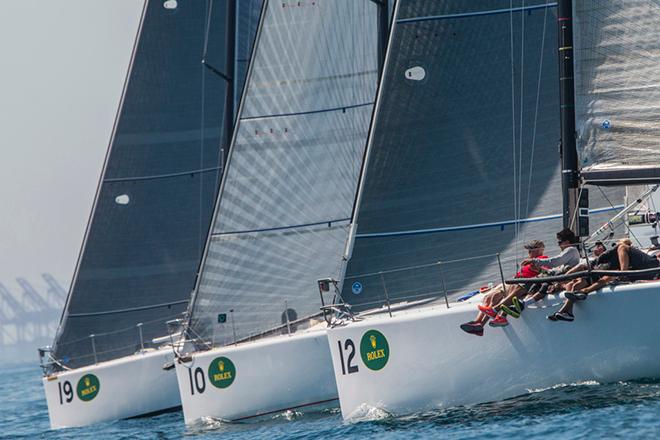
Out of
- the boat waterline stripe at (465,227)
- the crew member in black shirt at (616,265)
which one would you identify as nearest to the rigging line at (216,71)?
the boat waterline stripe at (465,227)

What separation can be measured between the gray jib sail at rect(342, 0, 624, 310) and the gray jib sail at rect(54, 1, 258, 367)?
21.2 feet

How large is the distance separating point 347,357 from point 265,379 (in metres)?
2.42

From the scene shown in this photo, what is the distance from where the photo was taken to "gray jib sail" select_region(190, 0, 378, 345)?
16.3 metres

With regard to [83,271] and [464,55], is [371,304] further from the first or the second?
[83,271]

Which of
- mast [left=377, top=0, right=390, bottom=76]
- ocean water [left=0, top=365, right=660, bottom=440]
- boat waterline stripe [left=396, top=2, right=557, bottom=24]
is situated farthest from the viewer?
mast [left=377, top=0, right=390, bottom=76]

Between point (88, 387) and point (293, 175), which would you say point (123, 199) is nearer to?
point (88, 387)

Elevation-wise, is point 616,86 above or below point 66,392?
above

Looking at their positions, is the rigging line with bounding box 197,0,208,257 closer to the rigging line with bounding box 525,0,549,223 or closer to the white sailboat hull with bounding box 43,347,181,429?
the white sailboat hull with bounding box 43,347,181,429

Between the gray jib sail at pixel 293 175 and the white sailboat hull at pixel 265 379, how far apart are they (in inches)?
29.5

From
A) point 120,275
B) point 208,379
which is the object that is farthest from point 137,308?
point 208,379

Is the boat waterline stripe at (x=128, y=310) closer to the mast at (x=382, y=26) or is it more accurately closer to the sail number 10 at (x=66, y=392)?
the sail number 10 at (x=66, y=392)

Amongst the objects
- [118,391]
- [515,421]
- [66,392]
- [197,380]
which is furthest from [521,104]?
[66,392]

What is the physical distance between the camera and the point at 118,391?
61.1 ft

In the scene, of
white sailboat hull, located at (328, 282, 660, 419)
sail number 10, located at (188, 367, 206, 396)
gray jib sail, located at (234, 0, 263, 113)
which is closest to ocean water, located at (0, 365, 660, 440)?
white sailboat hull, located at (328, 282, 660, 419)
